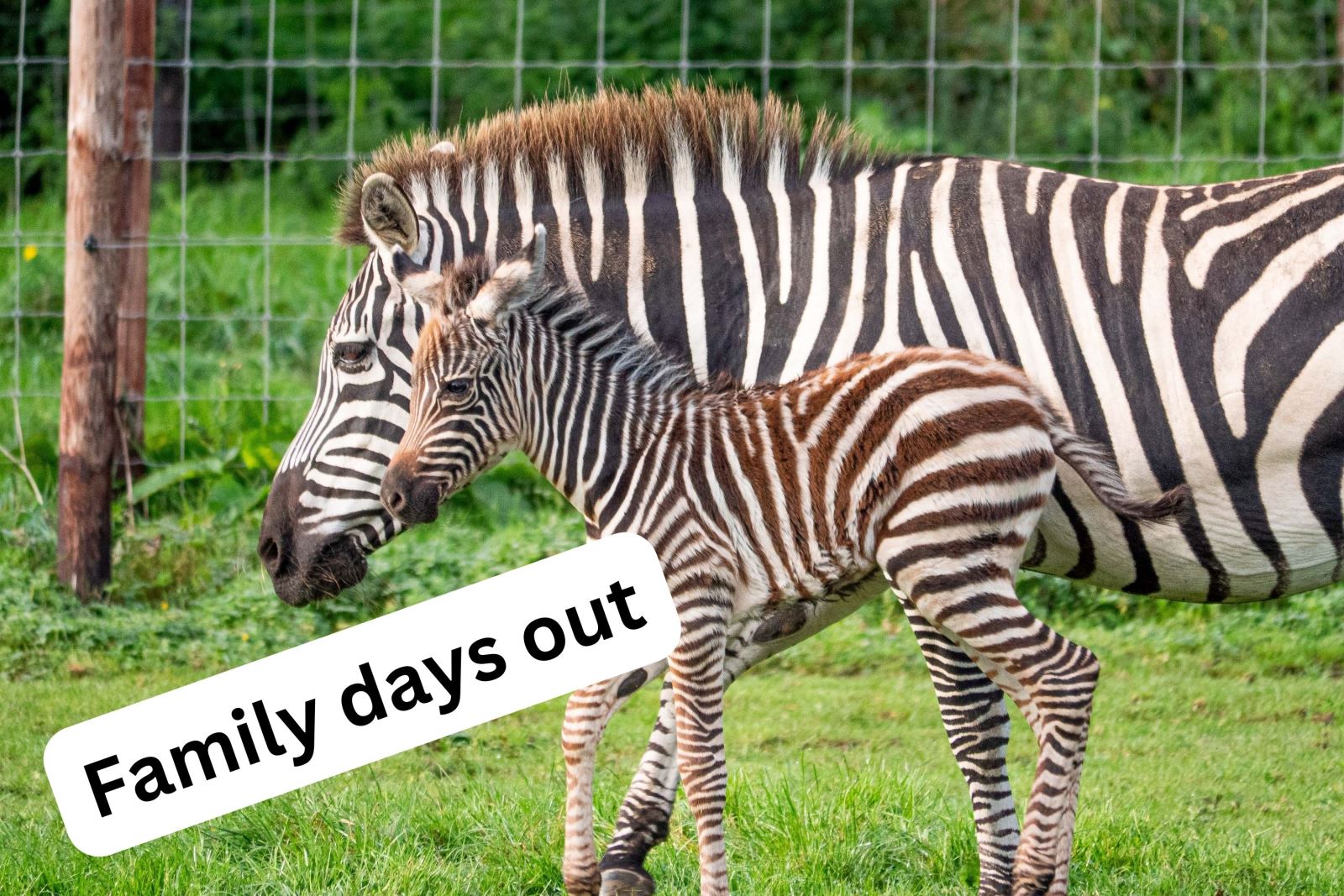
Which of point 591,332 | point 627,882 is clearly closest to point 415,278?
point 591,332

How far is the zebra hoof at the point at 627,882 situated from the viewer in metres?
4.71

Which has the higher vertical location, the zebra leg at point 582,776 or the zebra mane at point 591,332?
the zebra mane at point 591,332

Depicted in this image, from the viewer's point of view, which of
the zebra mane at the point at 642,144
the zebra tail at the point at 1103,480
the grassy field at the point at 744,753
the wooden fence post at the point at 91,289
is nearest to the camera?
the zebra tail at the point at 1103,480

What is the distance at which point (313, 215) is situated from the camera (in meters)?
12.8

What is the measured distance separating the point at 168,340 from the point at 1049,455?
755 centimetres

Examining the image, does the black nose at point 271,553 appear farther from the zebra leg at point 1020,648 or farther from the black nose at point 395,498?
the zebra leg at point 1020,648

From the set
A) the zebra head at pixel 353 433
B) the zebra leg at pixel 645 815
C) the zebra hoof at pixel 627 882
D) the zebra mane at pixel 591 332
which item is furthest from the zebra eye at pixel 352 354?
the zebra hoof at pixel 627 882

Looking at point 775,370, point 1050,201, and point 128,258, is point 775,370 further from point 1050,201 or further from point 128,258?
point 128,258

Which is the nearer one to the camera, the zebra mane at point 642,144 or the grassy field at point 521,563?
the grassy field at point 521,563

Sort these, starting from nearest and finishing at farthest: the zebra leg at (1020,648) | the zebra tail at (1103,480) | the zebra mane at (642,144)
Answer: the zebra leg at (1020,648) → the zebra tail at (1103,480) → the zebra mane at (642,144)

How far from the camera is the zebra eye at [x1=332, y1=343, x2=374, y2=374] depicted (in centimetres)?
496

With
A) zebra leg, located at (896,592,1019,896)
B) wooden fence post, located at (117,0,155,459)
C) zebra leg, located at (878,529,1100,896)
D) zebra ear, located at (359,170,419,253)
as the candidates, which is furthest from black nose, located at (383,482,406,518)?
wooden fence post, located at (117,0,155,459)

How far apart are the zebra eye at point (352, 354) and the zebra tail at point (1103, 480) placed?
2.03m

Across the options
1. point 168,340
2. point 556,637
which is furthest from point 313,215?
point 556,637
